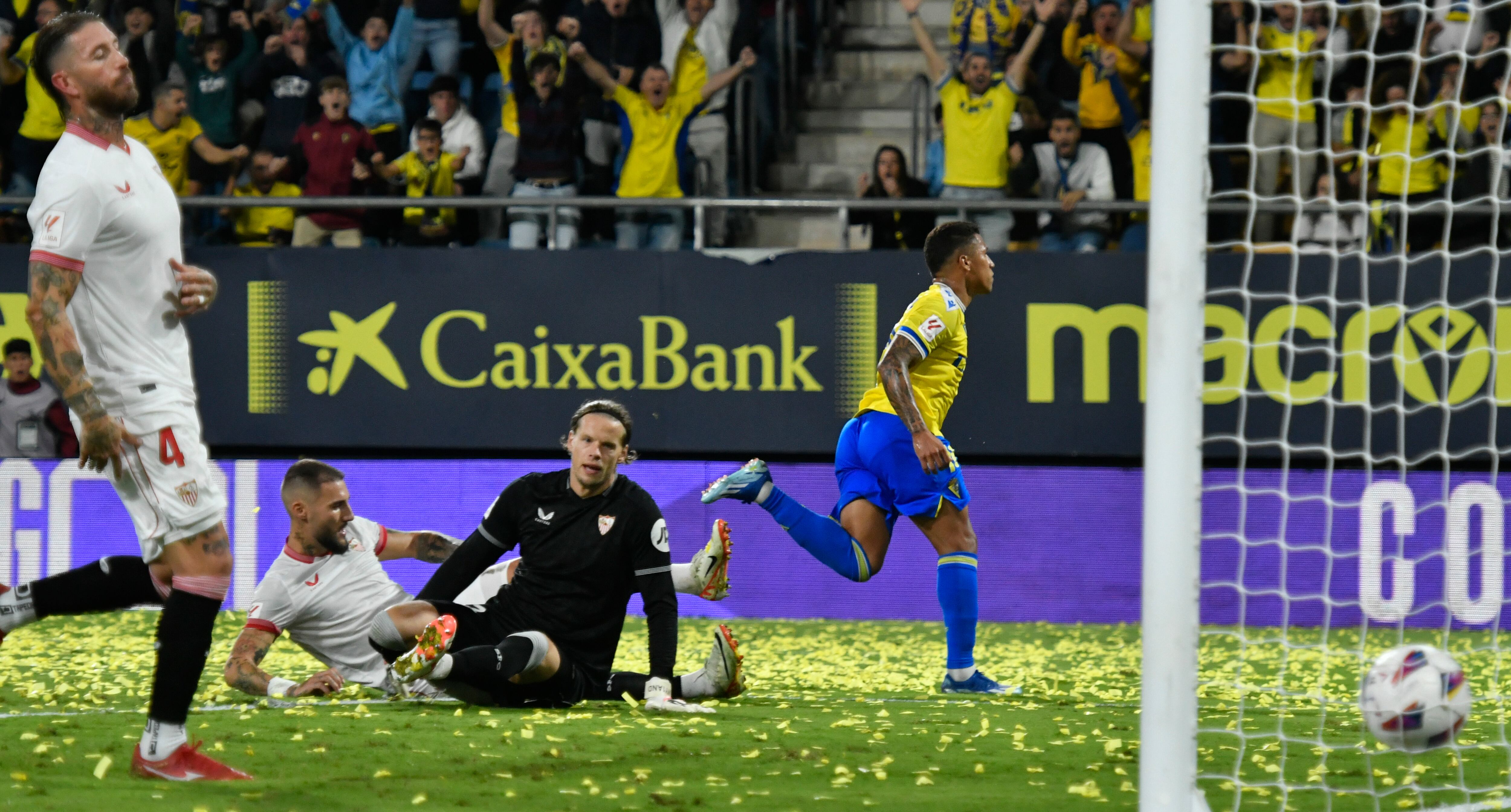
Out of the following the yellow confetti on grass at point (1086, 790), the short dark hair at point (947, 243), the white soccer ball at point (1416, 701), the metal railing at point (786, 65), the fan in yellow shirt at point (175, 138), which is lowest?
the yellow confetti on grass at point (1086, 790)

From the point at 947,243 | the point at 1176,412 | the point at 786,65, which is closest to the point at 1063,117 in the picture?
the point at 786,65

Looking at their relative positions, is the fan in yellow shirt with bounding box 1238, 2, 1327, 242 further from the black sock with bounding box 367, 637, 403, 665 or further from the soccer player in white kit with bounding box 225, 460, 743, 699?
the black sock with bounding box 367, 637, 403, 665

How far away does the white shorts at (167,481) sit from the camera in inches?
151

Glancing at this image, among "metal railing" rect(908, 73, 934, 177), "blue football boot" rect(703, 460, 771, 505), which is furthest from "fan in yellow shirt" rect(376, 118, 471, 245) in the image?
"blue football boot" rect(703, 460, 771, 505)

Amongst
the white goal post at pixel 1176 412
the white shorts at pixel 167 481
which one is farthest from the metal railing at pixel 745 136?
the white goal post at pixel 1176 412

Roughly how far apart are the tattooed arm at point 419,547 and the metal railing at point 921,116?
5444mm

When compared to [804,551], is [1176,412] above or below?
above

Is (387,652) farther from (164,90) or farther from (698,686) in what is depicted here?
(164,90)

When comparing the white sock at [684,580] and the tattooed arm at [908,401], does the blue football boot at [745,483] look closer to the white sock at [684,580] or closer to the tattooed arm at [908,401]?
the white sock at [684,580]

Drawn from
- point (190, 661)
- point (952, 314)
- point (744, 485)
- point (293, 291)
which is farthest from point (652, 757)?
point (293, 291)

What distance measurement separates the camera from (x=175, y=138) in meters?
10.8

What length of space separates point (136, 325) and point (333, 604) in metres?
2.05

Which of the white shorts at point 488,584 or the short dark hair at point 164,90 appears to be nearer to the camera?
the white shorts at point 488,584

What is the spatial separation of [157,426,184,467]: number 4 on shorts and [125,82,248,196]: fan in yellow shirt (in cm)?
721
